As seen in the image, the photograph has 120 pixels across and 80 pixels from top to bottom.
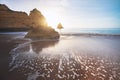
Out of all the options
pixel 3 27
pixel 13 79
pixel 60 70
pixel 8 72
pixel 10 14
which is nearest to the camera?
pixel 13 79

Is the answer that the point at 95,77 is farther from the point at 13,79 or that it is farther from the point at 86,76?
the point at 13,79

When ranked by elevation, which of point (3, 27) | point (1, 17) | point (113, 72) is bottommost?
point (113, 72)

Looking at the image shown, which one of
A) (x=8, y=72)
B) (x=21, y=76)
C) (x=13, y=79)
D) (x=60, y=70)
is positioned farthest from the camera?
(x=60, y=70)

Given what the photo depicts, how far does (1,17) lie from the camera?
66.2m

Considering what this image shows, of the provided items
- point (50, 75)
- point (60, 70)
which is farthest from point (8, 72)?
point (60, 70)

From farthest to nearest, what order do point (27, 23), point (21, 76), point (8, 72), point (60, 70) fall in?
point (27, 23) → point (60, 70) → point (8, 72) → point (21, 76)

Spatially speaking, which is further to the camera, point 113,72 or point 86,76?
point 113,72

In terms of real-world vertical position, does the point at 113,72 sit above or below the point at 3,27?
below

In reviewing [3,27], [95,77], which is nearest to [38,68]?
[95,77]

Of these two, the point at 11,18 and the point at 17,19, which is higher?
the point at 11,18

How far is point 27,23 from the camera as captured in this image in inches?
3098

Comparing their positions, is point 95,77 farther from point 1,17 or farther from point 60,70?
point 1,17

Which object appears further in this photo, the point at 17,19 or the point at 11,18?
the point at 17,19

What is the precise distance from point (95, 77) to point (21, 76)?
546cm
